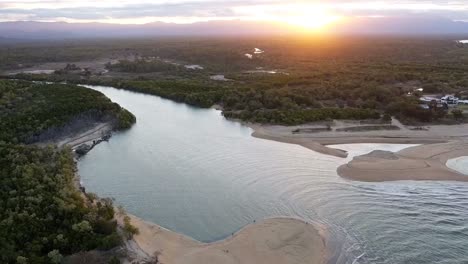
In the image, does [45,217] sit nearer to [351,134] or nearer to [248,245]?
[248,245]

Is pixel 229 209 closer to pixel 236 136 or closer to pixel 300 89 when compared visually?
pixel 236 136

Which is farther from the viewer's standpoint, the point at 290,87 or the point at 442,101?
the point at 290,87

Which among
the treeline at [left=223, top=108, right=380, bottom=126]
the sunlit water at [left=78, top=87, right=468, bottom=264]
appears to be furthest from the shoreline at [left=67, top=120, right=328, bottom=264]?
the treeline at [left=223, top=108, right=380, bottom=126]

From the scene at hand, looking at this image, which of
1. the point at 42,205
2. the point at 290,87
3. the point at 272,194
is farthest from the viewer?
the point at 290,87

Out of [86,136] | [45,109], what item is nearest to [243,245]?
[86,136]

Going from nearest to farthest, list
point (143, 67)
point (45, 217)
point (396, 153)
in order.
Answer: point (45, 217) → point (396, 153) → point (143, 67)

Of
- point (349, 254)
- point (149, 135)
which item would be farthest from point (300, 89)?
point (349, 254)

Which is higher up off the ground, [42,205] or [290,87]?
[290,87]
